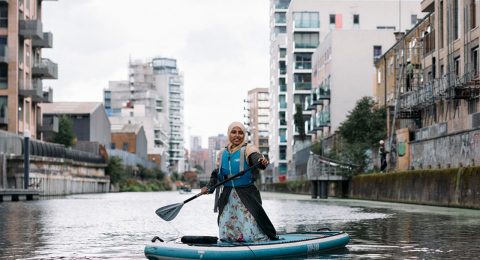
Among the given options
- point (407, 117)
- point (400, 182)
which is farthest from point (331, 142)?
point (400, 182)

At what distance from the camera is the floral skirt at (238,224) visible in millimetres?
15328

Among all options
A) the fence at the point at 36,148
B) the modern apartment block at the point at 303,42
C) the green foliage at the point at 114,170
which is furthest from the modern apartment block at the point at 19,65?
the green foliage at the point at 114,170

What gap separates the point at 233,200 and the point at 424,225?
11974mm

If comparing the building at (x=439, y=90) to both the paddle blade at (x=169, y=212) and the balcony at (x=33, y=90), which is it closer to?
the paddle blade at (x=169, y=212)

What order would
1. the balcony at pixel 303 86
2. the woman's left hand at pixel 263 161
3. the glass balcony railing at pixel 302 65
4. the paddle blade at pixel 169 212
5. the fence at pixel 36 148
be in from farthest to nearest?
the balcony at pixel 303 86, the glass balcony railing at pixel 302 65, the fence at pixel 36 148, the paddle blade at pixel 169 212, the woman's left hand at pixel 263 161

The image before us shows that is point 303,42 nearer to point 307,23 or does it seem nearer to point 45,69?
point 307,23

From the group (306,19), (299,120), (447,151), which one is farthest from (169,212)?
(306,19)

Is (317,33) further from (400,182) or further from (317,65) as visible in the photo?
(400,182)

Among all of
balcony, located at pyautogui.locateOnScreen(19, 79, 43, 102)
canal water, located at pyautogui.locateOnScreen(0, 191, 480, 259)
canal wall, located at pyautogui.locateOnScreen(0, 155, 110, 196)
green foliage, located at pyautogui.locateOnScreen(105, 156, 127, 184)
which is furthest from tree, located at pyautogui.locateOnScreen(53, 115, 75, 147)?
canal water, located at pyautogui.locateOnScreen(0, 191, 480, 259)

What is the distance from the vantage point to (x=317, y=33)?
140 metres

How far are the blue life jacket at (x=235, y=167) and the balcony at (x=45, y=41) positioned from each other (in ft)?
261

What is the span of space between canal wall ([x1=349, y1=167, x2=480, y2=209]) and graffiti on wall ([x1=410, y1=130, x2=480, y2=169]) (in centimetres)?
140

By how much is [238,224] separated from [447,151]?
33.8m

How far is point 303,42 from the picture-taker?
142 m
